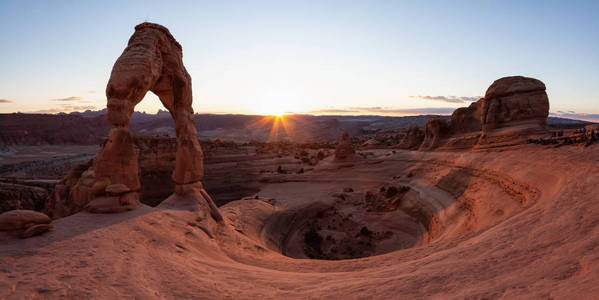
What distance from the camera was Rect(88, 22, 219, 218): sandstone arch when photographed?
7867 millimetres

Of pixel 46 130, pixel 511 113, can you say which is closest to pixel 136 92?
pixel 511 113

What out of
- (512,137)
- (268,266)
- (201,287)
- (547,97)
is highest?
(547,97)

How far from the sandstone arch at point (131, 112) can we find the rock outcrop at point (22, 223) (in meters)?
1.91

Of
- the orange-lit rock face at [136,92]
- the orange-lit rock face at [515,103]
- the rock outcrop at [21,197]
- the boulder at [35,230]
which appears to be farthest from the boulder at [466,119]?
the rock outcrop at [21,197]

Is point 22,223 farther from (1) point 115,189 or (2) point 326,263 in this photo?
(2) point 326,263

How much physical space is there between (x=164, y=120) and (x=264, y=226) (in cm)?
11155

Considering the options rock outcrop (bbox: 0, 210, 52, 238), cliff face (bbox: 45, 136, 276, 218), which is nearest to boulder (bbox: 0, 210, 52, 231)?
rock outcrop (bbox: 0, 210, 52, 238)

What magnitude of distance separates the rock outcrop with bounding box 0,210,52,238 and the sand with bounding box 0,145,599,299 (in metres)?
0.17

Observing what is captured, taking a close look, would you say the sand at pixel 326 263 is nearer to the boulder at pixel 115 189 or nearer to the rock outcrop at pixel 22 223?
the rock outcrop at pixel 22 223

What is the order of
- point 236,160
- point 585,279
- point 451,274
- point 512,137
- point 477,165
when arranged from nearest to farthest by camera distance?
point 585,279, point 451,274, point 477,165, point 512,137, point 236,160

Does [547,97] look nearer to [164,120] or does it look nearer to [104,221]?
[104,221]


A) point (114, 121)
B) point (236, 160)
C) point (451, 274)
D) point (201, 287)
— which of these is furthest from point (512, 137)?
point (236, 160)

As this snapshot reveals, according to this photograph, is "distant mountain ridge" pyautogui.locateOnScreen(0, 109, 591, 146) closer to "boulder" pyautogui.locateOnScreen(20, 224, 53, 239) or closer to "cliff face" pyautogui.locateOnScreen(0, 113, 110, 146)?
"cliff face" pyautogui.locateOnScreen(0, 113, 110, 146)

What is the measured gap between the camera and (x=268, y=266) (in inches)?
251
